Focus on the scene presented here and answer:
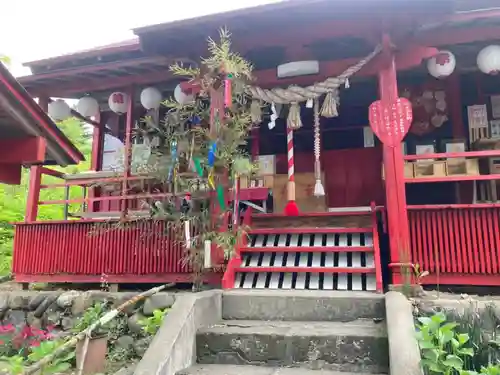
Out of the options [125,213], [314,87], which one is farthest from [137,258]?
[314,87]

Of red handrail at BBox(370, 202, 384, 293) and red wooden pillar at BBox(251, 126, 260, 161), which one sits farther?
red wooden pillar at BBox(251, 126, 260, 161)

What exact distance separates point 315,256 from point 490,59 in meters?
4.10

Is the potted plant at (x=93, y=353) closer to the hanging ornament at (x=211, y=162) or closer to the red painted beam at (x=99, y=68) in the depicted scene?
the hanging ornament at (x=211, y=162)

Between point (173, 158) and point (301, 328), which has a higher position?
point (173, 158)

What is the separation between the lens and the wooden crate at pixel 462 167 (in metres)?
7.69

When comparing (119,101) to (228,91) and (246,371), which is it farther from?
(246,371)

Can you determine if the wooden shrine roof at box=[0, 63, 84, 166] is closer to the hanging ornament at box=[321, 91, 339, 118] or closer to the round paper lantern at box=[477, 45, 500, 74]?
the hanging ornament at box=[321, 91, 339, 118]

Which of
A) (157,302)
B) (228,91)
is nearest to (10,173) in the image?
(157,302)

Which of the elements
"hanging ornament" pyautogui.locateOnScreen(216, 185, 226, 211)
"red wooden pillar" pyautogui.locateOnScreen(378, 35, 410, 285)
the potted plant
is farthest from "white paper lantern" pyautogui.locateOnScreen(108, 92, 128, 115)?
the potted plant

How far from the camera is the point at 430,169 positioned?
7.71 metres

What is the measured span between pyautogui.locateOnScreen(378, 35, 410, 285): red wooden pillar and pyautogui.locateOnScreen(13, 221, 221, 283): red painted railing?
310 centimetres

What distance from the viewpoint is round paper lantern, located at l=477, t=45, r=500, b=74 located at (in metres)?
6.97

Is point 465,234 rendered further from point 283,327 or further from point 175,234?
point 175,234

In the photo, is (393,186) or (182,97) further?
(182,97)
